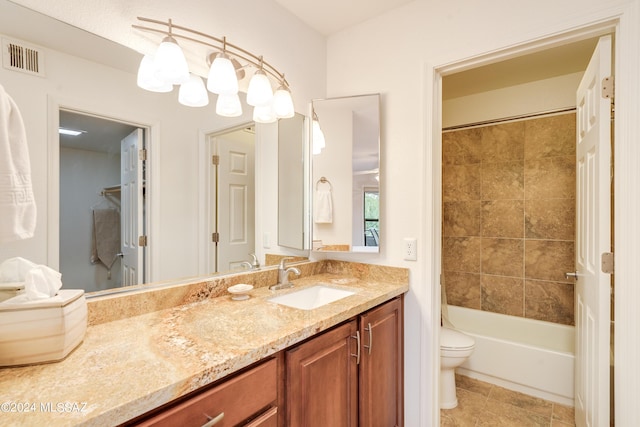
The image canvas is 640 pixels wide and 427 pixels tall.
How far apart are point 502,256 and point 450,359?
127 cm

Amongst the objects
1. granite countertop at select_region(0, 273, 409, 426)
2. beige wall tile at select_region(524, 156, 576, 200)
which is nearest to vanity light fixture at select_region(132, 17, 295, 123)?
granite countertop at select_region(0, 273, 409, 426)

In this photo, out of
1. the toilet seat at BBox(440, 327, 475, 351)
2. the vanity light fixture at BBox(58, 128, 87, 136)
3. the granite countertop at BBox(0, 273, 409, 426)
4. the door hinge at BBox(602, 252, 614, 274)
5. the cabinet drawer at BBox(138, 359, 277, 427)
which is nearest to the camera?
the granite countertop at BBox(0, 273, 409, 426)

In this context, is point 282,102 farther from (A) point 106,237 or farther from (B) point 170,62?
(A) point 106,237

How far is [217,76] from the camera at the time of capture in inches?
53.7

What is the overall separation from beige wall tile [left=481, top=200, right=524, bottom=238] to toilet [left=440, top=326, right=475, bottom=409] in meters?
1.13

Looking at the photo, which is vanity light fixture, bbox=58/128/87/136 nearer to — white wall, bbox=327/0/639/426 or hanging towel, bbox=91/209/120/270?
hanging towel, bbox=91/209/120/270

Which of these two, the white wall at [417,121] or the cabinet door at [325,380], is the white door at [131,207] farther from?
the white wall at [417,121]

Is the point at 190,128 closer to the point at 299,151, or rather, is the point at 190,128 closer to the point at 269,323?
the point at 299,151

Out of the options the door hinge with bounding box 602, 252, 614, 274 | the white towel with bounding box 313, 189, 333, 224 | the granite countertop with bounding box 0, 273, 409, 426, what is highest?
the white towel with bounding box 313, 189, 333, 224

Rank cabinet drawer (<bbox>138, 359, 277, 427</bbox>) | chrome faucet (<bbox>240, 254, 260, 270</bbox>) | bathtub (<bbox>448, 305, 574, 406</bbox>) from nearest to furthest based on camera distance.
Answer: cabinet drawer (<bbox>138, 359, 277, 427</bbox>) → chrome faucet (<bbox>240, 254, 260, 270</bbox>) → bathtub (<bbox>448, 305, 574, 406</bbox>)

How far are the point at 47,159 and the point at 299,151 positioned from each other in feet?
4.09

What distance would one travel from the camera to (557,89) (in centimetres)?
258

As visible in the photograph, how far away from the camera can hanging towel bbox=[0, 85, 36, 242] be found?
77 cm

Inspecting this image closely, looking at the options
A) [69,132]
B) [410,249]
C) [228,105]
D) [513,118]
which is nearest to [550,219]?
[513,118]
